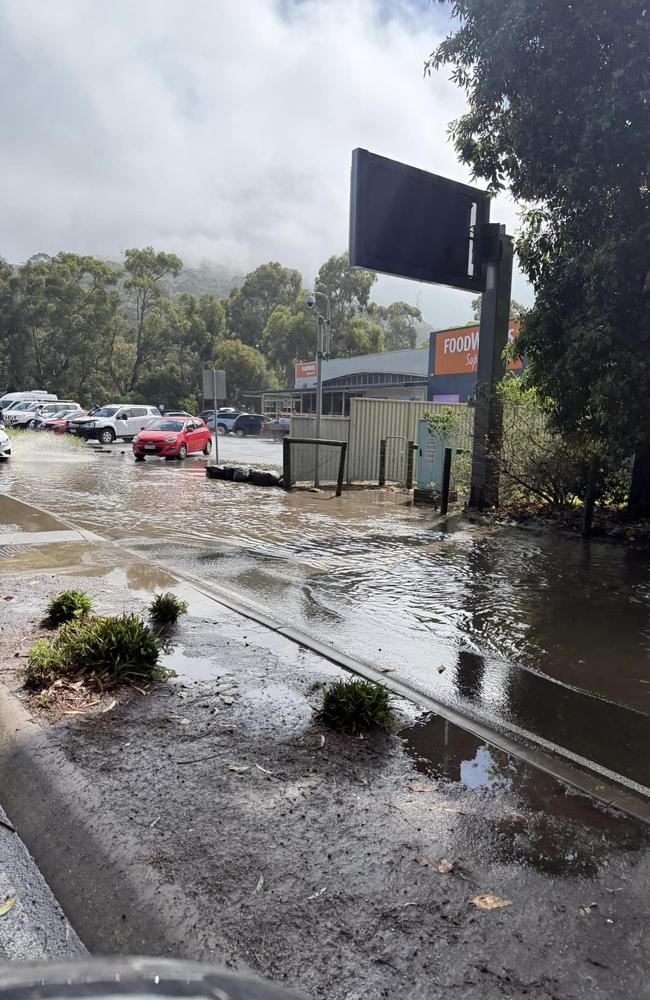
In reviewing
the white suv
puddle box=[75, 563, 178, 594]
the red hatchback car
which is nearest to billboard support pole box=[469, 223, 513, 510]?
puddle box=[75, 563, 178, 594]

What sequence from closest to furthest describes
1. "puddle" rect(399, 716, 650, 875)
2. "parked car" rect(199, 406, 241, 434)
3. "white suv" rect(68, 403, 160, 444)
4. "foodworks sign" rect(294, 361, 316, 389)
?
"puddle" rect(399, 716, 650, 875)
"white suv" rect(68, 403, 160, 444)
"parked car" rect(199, 406, 241, 434)
"foodworks sign" rect(294, 361, 316, 389)

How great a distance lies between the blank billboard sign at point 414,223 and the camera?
1079cm

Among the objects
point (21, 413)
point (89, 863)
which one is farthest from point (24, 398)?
point (89, 863)

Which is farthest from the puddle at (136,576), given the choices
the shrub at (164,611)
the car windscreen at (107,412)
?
the car windscreen at (107,412)

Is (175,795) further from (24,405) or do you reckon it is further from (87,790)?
(24,405)

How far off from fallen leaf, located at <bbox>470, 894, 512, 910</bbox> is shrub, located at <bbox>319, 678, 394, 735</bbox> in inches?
53.7

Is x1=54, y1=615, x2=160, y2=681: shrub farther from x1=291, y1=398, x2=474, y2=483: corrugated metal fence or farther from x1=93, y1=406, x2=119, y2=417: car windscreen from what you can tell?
x1=93, y1=406, x2=119, y2=417: car windscreen

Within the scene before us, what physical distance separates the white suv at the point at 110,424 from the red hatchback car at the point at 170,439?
19.8 feet

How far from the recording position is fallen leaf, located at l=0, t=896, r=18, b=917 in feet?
8.04

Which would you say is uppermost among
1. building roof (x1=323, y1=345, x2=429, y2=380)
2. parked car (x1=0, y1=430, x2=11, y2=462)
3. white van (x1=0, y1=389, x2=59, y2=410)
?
building roof (x1=323, y1=345, x2=429, y2=380)

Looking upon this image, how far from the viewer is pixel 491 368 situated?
1256 centimetres

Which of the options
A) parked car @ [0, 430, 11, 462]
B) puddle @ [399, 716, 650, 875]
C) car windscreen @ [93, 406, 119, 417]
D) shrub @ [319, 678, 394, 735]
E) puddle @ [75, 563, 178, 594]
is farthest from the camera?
car windscreen @ [93, 406, 119, 417]

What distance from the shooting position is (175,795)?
3.13 m

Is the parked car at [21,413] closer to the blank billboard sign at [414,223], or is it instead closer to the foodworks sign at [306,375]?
the foodworks sign at [306,375]
